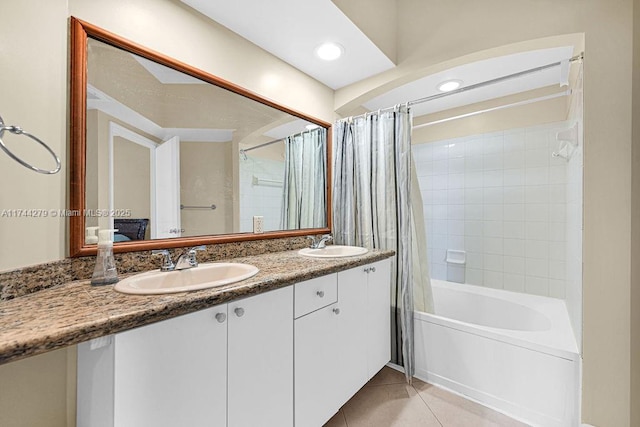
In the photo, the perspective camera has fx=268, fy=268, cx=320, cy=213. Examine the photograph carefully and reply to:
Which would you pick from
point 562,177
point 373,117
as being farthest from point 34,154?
point 562,177

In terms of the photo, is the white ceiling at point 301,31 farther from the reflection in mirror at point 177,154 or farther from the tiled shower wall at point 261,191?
the tiled shower wall at point 261,191

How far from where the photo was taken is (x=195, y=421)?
864mm

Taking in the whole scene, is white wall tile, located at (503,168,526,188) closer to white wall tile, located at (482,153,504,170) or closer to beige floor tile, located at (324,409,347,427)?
white wall tile, located at (482,153,504,170)

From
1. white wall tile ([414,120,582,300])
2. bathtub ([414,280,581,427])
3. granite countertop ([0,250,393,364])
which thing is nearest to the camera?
granite countertop ([0,250,393,364])

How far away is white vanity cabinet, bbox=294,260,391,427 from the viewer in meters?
1.23

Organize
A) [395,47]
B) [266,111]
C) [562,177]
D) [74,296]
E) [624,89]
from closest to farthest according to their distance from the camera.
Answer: [74,296], [624,89], [266,111], [395,47], [562,177]

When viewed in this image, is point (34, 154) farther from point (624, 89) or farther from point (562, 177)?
point (562, 177)

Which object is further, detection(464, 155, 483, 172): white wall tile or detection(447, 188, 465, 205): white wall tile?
detection(447, 188, 465, 205): white wall tile

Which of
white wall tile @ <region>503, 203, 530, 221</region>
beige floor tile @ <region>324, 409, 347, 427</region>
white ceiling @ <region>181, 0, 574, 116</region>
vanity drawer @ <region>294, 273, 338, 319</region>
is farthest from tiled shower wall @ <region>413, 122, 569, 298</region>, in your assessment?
vanity drawer @ <region>294, 273, 338, 319</region>

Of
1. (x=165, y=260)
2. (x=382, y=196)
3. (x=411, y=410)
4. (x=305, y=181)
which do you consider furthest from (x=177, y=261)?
(x=411, y=410)

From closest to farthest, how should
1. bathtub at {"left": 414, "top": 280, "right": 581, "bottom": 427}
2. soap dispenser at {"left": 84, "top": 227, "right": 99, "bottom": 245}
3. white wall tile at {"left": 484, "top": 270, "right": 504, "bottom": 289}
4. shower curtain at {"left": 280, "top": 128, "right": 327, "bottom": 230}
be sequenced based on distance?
1. soap dispenser at {"left": 84, "top": 227, "right": 99, "bottom": 245}
2. bathtub at {"left": 414, "top": 280, "right": 581, "bottom": 427}
3. shower curtain at {"left": 280, "top": 128, "right": 327, "bottom": 230}
4. white wall tile at {"left": 484, "top": 270, "right": 504, "bottom": 289}

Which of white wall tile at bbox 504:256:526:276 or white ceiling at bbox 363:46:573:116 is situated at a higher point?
white ceiling at bbox 363:46:573:116

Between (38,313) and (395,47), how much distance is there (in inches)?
94.4

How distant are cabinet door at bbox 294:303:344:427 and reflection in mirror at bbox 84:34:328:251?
737 millimetres
